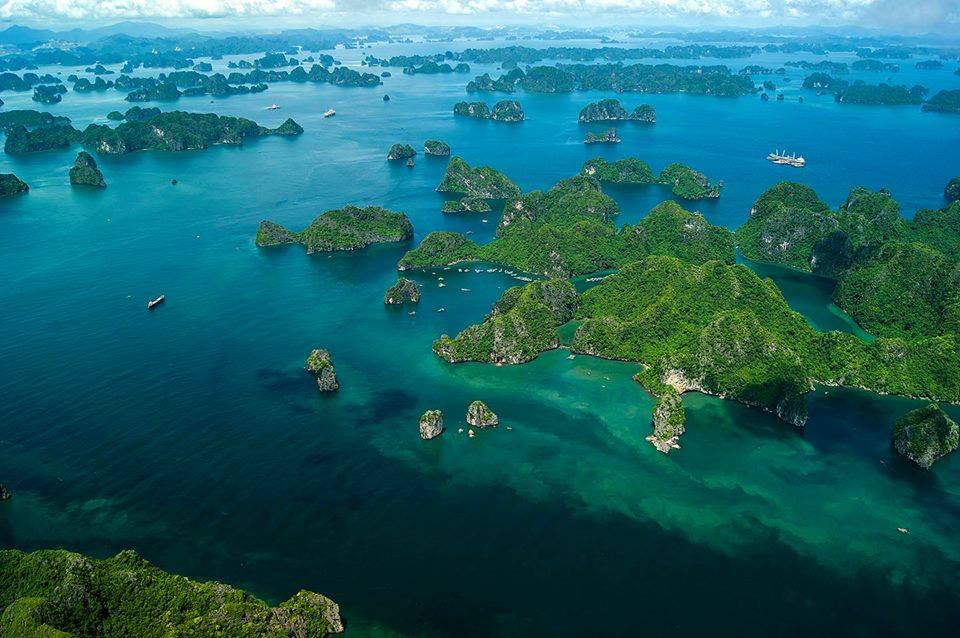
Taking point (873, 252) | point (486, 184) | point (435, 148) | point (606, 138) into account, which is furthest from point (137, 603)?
point (606, 138)

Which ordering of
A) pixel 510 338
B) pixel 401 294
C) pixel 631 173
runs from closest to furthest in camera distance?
1. pixel 510 338
2. pixel 401 294
3. pixel 631 173

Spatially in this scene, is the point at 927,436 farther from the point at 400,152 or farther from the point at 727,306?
the point at 400,152

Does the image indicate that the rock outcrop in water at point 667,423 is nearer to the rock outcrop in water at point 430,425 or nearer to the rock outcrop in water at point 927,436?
the rock outcrop in water at point 927,436

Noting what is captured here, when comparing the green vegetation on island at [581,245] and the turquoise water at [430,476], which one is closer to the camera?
the turquoise water at [430,476]

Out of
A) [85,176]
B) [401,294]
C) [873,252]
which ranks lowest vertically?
[85,176]

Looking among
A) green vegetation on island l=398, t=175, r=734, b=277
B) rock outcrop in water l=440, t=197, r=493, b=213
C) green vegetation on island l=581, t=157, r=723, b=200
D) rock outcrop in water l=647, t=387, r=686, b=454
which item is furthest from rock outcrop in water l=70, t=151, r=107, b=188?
rock outcrop in water l=647, t=387, r=686, b=454

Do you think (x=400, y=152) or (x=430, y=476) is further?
(x=400, y=152)

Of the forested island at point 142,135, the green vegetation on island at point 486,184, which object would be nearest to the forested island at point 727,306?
the green vegetation on island at point 486,184

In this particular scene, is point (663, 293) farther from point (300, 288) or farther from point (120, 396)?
point (120, 396)
